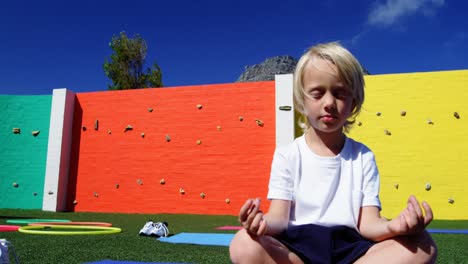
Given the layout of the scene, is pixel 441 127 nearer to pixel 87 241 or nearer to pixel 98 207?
pixel 87 241

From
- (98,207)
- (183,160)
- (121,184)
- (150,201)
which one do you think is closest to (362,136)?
(183,160)

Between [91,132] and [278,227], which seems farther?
[91,132]

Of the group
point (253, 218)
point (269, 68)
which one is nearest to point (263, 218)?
point (253, 218)

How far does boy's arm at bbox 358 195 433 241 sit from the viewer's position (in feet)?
3.75

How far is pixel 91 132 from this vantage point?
8570 millimetres

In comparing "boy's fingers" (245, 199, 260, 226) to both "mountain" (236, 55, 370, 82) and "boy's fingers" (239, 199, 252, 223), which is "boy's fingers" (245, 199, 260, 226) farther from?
"mountain" (236, 55, 370, 82)

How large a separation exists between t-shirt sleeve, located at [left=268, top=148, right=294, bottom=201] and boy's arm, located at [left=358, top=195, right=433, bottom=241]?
0.90ft

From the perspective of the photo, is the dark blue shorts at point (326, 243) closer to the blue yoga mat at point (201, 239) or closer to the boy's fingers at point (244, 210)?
the boy's fingers at point (244, 210)

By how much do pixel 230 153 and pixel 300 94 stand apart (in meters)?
6.32

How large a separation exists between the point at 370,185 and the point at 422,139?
6283 millimetres

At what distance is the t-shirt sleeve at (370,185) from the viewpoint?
1.48m

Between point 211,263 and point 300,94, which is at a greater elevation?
point 300,94

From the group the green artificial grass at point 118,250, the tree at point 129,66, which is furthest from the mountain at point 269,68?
the green artificial grass at point 118,250

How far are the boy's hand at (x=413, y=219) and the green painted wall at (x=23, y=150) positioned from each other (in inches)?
331
